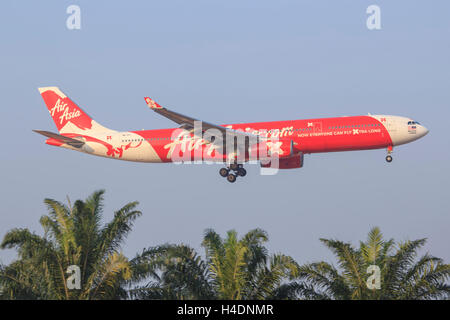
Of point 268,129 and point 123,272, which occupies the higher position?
point 268,129

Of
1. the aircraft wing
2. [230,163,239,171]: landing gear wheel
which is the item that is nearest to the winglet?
the aircraft wing

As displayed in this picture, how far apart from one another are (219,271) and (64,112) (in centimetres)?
3630

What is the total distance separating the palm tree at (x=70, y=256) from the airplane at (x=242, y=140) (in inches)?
643

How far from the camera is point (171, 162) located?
57.2 metres

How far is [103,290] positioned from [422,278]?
14801 mm

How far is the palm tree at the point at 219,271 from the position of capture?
29328mm

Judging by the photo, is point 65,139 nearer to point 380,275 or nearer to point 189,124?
point 189,124

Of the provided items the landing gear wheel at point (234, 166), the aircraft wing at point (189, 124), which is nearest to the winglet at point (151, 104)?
the aircraft wing at point (189, 124)

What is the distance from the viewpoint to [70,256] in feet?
99.9

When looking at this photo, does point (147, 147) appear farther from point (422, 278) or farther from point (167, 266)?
point (422, 278)

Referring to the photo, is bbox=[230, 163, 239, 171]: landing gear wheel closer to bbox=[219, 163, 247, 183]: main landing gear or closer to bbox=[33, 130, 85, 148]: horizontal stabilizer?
bbox=[219, 163, 247, 183]: main landing gear

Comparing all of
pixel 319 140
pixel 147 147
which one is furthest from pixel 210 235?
pixel 147 147

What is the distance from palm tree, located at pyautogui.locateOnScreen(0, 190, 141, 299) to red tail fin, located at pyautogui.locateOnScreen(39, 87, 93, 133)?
2860cm
